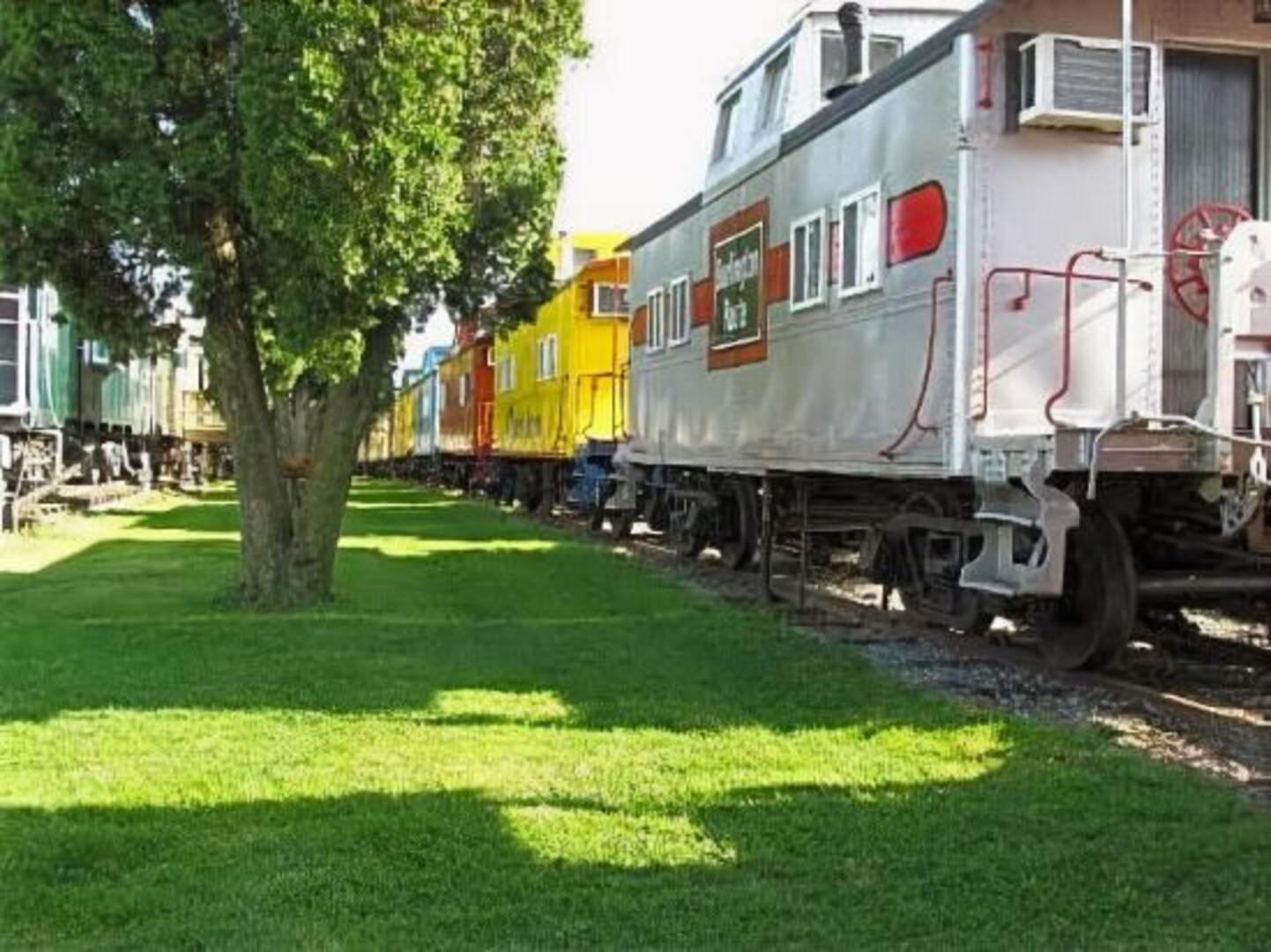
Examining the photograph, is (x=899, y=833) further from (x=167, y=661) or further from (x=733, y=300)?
(x=733, y=300)

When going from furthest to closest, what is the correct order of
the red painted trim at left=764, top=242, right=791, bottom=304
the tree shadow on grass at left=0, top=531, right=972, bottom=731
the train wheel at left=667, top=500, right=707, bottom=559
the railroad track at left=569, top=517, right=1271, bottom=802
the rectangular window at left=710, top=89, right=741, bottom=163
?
the train wheel at left=667, top=500, right=707, bottom=559 < the rectangular window at left=710, top=89, right=741, bottom=163 < the red painted trim at left=764, top=242, right=791, bottom=304 < the tree shadow on grass at left=0, top=531, right=972, bottom=731 < the railroad track at left=569, top=517, right=1271, bottom=802

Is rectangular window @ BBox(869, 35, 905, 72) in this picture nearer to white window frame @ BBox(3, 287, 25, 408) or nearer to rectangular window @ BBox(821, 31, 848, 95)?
rectangular window @ BBox(821, 31, 848, 95)

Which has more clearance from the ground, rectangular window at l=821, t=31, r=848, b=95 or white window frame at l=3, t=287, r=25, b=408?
rectangular window at l=821, t=31, r=848, b=95

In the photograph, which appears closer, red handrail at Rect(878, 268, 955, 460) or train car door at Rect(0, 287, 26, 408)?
red handrail at Rect(878, 268, 955, 460)

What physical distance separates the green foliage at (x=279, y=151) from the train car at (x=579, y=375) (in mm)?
8411

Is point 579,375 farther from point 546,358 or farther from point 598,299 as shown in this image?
point 546,358

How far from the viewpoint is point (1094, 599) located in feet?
28.3

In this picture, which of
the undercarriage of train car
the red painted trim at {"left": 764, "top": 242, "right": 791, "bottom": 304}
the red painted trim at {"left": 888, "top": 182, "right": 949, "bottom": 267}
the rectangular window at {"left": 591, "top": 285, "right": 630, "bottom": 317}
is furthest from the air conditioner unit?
the rectangular window at {"left": 591, "top": 285, "right": 630, "bottom": 317}

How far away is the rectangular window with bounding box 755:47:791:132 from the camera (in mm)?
11867

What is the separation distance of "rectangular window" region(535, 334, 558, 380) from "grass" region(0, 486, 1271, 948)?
13.2m

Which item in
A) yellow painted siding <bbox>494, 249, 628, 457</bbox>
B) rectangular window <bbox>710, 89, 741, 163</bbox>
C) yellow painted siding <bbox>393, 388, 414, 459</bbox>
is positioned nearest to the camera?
rectangular window <bbox>710, 89, 741, 163</bbox>

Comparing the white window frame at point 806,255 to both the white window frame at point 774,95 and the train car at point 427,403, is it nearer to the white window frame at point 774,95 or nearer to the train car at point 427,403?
the white window frame at point 774,95

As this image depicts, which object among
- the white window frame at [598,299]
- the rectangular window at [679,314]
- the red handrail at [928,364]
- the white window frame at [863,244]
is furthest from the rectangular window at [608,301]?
the red handrail at [928,364]

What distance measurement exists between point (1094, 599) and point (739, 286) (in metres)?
4.72
